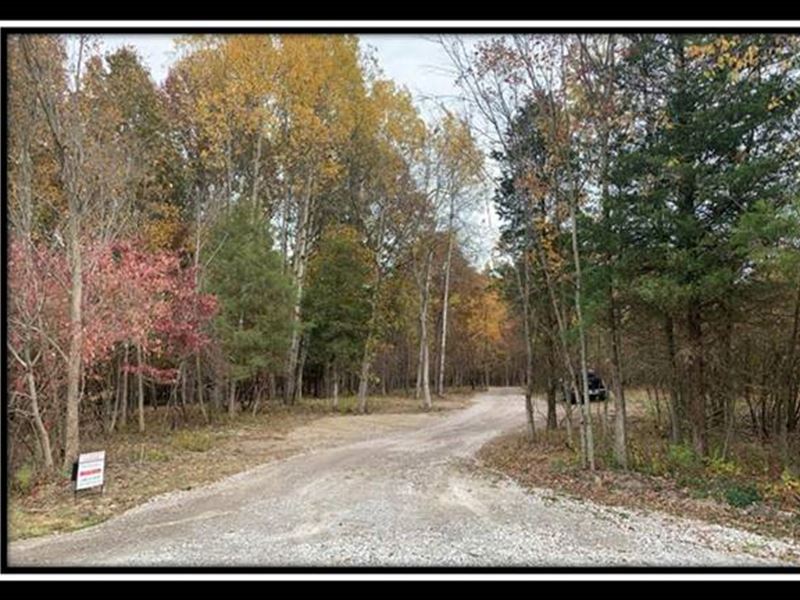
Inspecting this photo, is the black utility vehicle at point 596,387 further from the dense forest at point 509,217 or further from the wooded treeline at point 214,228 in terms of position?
the wooded treeline at point 214,228

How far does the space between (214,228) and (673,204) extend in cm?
718

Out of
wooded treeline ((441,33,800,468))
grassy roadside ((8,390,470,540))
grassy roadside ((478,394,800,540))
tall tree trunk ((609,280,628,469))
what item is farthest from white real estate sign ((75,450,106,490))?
tall tree trunk ((609,280,628,469))

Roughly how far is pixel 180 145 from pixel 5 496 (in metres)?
8.10

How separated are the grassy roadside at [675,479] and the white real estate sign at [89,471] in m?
3.59

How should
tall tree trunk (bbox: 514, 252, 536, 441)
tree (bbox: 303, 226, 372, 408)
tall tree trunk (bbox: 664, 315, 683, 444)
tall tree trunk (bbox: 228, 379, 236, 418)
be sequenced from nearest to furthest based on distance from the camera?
tall tree trunk (bbox: 664, 315, 683, 444) → tall tree trunk (bbox: 514, 252, 536, 441) → tall tree trunk (bbox: 228, 379, 236, 418) → tree (bbox: 303, 226, 372, 408)

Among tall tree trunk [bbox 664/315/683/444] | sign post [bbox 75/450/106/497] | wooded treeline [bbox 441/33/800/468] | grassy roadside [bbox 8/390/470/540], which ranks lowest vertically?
grassy roadside [bbox 8/390/470/540]

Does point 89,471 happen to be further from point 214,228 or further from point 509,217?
point 214,228

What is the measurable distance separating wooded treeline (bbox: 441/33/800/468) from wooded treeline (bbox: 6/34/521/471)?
1.56 m

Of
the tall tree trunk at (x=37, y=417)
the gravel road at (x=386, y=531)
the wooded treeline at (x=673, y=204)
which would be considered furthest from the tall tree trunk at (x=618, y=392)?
the tall tree trunk at (x=37, y=417)

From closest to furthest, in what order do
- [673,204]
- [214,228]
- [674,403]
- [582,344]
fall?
[673,204] → [582,344] → [674,403] → [214,228]

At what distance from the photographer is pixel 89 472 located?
13.3 feet

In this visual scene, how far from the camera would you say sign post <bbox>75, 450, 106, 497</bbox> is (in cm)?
397

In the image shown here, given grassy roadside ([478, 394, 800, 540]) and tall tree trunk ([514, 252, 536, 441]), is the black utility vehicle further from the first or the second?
tall tree trunk ([514, 252, 536, 441])

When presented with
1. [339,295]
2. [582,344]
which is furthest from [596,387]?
[339,295]
